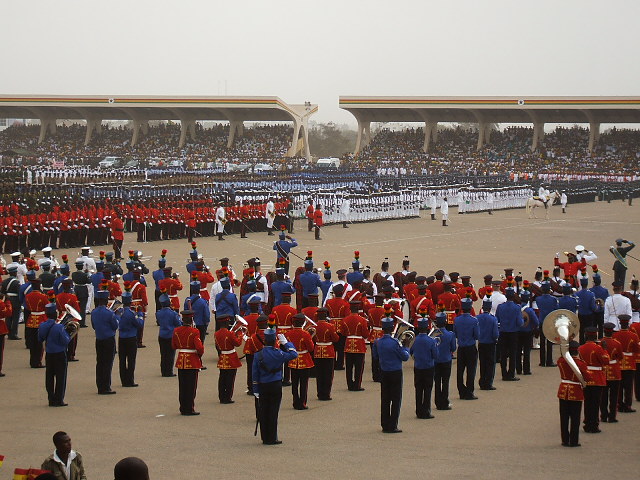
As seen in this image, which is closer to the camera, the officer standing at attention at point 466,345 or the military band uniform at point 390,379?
the military band uniform at point 390,379

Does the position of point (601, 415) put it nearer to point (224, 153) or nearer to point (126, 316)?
point (126, 316)

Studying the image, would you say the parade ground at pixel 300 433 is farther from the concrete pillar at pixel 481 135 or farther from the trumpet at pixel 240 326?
the concrete pillar at pixel 481 135

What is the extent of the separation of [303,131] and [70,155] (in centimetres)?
1788

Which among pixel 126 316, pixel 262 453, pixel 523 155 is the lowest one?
pixel 262 453

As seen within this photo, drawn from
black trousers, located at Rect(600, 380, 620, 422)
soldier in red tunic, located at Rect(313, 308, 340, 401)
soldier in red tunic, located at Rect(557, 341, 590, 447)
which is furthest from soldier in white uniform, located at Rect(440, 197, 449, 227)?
soldier in red tunic, located at Rect(557, 341, 590, 447)

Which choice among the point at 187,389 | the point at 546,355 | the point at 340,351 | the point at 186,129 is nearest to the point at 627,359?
the point at 546,355

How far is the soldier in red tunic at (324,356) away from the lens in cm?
1242

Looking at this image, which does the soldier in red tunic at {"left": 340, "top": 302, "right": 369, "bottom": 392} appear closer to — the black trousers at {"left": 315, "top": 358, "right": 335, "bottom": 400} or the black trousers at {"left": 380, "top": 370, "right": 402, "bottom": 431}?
the black trousers at {"left": 315, "top": 358, "right": 335, "bottom": 400}

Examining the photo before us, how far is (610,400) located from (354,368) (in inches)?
131

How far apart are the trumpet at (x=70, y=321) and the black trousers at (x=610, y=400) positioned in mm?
6257

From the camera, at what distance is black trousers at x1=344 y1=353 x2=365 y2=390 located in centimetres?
1284

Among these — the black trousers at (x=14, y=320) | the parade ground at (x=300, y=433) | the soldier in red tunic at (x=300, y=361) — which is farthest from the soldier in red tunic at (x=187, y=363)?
the black trousers at (x=14, y=320)

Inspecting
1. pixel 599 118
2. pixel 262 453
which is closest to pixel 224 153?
pixel 599 118

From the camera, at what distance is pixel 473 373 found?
12.6 m
